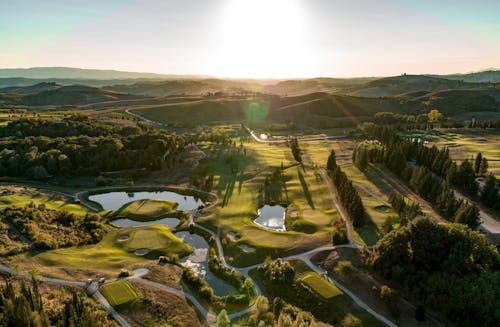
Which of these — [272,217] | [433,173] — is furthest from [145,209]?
[433,173]

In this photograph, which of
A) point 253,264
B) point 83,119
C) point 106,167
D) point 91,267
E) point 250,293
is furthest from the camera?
point 83,119

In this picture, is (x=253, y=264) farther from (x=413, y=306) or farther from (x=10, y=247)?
(x=10, y=247)

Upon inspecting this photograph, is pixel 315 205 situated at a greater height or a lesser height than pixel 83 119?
lesser

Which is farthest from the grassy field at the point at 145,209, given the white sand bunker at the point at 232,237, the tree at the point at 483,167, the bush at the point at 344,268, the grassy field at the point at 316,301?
the tree at the point at 483,167

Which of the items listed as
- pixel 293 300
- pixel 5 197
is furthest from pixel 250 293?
pixel 5 197

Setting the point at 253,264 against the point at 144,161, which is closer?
the point at 253,264

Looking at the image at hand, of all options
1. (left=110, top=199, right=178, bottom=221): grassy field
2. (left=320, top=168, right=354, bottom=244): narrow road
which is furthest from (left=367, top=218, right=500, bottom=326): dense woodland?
(left=110, top=199, right=178, bottom=221): grassy field
